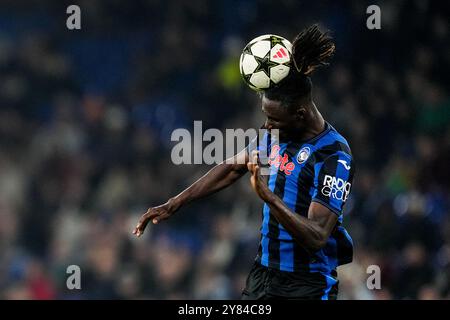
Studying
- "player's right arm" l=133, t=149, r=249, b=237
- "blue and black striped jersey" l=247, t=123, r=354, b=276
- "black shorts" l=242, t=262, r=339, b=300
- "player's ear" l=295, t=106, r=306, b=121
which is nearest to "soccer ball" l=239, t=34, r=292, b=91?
"player's ear" l=295, t=106, r=306, b=121

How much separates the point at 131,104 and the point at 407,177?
11.6 ft

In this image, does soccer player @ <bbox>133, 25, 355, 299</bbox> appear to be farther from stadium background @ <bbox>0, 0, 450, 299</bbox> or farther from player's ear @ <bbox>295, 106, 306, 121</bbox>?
stadium background @ <bbox>0, 0, 450, 299</bbox>

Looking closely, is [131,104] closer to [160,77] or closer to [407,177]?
[160,77]

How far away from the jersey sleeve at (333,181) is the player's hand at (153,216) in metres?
0.82

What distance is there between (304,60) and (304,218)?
0.83 m

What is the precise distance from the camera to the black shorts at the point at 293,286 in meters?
4.18

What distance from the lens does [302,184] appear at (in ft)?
13.6

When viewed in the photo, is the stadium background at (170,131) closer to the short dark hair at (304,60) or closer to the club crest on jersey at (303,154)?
the club crest on jersey at (303,154)

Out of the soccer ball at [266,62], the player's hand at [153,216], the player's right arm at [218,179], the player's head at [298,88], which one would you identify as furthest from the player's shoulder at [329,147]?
the player's hand at [153,216]

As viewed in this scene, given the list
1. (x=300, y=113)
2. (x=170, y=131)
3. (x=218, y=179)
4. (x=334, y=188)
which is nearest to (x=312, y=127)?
(x=300, y=113)

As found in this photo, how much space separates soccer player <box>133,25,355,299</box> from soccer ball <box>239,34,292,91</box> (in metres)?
0.08

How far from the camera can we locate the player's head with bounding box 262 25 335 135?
4043mm

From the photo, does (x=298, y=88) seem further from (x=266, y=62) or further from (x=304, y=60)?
(x=266, y=62)
